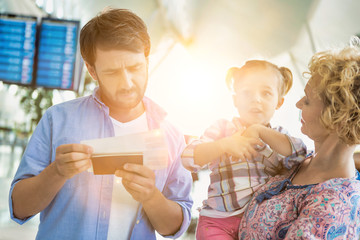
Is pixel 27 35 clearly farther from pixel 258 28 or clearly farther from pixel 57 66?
pixel 258 28

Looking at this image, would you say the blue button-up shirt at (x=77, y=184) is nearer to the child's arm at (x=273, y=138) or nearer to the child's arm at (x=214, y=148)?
the child's arm at (x=214, y=148)

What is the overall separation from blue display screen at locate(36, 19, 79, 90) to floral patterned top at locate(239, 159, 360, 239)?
4.17 m

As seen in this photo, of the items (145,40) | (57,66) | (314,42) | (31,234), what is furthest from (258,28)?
(145,40)

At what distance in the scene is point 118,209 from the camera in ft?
4.37

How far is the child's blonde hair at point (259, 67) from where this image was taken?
1451 mm

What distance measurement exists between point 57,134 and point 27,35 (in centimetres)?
409

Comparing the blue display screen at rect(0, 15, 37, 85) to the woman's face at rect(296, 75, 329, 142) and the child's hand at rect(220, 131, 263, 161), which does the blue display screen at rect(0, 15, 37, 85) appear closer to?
the child's hand at rect(220, 131, 263, 161)

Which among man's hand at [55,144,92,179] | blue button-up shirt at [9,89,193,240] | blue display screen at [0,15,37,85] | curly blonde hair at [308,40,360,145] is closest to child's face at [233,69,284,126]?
curly blonde hair at [308,40,360,145]

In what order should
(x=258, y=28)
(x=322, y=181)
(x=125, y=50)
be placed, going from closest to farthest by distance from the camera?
(x=322, y=181) → (x=125, y=50) → (x=258, y=28)

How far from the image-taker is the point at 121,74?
130 cm

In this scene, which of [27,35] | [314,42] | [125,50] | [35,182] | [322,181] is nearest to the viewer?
[322,181]

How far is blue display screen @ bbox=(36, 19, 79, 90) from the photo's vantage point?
4.82 meters

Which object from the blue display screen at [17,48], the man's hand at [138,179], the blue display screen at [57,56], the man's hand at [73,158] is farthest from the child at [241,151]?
the blue display screen at [17,48]

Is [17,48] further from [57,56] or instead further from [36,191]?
[36,191]
